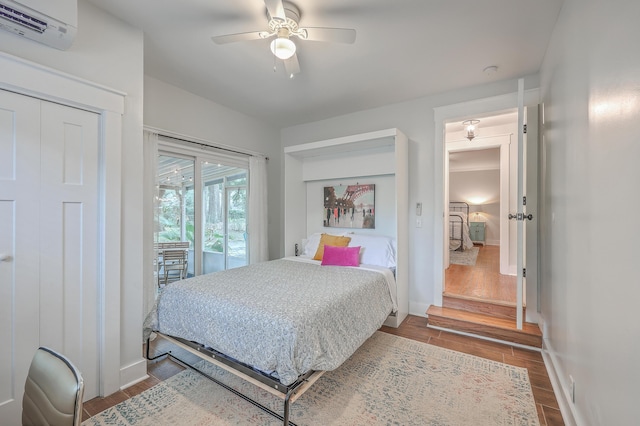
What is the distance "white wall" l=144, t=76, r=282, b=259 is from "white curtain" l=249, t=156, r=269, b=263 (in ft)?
0.90

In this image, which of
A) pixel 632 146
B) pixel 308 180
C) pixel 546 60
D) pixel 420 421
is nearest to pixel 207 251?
pixel 308 180

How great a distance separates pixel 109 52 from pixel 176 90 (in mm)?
1180

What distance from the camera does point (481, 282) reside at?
404 centimetres

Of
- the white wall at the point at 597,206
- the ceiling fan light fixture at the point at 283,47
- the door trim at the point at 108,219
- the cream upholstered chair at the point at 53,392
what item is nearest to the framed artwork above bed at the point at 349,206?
the white wall at the point at 597,206

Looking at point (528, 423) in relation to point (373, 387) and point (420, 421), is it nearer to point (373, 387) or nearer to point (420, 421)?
point (420, 421)

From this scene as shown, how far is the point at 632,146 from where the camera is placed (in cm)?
98

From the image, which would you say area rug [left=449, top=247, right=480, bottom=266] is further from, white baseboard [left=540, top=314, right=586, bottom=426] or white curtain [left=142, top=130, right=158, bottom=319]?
white curtain [left=142, top=130, right=158, bottom=319]

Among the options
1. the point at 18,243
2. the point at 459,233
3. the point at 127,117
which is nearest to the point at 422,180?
the point at 127,117

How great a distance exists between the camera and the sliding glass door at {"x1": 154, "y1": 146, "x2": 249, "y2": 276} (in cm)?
315

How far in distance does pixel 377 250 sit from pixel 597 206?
2.22 meters

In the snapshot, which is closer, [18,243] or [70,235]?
[18,243]

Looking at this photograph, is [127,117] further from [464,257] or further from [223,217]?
A: [464,257]

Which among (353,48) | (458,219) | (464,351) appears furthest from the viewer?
(458,219)

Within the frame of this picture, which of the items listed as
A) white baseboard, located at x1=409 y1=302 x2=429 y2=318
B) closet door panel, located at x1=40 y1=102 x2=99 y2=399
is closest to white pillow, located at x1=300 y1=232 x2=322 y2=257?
white baseboard, located at x1=409 y1=302 x2=429 y2=318
